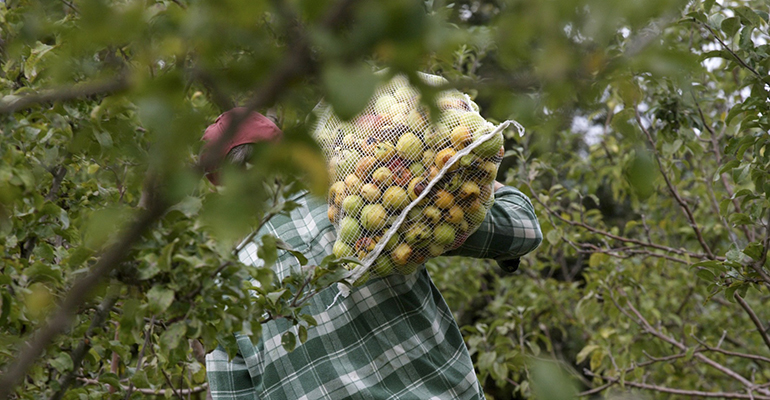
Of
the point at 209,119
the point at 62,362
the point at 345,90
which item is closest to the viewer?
the point at 345,90

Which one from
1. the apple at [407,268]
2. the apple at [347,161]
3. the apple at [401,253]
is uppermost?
the apple at [347,161]

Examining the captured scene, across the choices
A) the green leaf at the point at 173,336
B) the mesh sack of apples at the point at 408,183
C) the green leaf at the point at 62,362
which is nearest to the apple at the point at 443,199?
the mesh sack of apples at the point at 408,183

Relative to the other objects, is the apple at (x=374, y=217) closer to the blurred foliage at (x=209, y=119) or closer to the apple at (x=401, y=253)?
the apple at (x=401, y=253)

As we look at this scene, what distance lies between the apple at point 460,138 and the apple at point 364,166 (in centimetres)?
17

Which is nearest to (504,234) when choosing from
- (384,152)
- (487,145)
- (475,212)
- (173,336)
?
(475,212)

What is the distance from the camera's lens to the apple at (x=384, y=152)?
1.50 meters

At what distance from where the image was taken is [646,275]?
459cm

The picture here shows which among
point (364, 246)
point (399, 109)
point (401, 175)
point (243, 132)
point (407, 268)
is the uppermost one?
point (243, 132)

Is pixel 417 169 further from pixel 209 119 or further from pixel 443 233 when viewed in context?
pixel 209 119

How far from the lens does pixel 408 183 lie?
1494mm

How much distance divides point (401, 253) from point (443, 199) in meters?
0.14

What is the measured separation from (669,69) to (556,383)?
252 millimetres

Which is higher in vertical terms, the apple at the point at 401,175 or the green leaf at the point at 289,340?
the apple at the point at 401,175

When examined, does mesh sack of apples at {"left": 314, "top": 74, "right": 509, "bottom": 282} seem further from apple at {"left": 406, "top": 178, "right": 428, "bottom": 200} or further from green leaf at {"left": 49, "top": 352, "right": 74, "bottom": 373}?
green leaf at {"left": 49, "top": 352, "right": 74, "bottom": 373}
